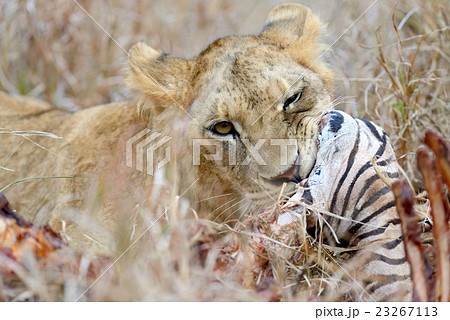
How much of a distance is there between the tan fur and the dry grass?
266 mm

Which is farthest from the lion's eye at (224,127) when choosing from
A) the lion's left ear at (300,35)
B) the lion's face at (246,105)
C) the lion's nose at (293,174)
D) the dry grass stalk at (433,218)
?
the dry grass stalk at (433,218)

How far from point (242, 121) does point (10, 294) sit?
1.31 m

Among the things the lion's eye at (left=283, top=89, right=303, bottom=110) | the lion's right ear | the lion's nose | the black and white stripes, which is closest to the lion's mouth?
the lion's nose

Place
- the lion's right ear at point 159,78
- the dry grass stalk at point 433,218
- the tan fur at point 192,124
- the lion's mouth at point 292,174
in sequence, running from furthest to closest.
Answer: the lion's right ear at point 159,78 < the tan fur at point 192,124 < the lion's mouth at point 292,174 < the dry grass stalk at point 433,218

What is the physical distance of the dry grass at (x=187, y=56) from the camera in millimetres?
1777

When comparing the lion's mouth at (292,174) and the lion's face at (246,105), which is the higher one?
the lion's face at (246,105)

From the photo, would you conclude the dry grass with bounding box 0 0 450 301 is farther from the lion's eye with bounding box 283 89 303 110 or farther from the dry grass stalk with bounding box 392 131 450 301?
the lion's eye with bounding box 283 89 303 110

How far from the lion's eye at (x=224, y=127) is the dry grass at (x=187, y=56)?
414 millimetres

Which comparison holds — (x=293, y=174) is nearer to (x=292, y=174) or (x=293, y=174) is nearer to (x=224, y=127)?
(x=292, y=174)

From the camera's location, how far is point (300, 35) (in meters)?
3.21

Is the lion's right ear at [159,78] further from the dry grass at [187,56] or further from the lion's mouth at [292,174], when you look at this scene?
the lion's mouth at [292,174]

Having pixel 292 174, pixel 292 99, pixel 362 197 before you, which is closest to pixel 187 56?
pixel 292 99

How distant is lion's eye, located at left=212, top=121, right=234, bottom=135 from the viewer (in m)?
2.64

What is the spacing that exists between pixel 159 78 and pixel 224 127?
0.56 metres
